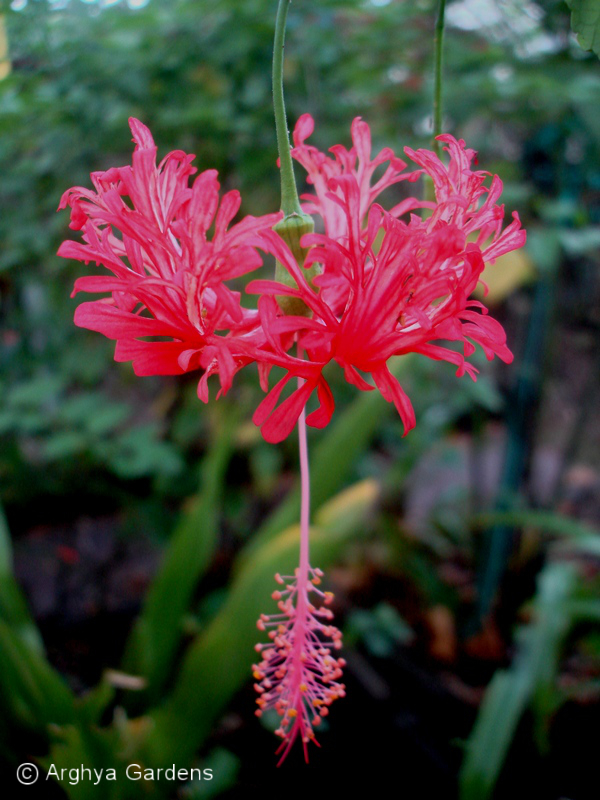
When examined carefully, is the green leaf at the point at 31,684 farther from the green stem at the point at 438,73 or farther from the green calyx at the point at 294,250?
the green stem at the point at 438,73

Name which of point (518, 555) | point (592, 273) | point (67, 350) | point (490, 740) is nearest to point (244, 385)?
point (67, 350)

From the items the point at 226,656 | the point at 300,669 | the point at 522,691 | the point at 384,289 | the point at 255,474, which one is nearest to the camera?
the point at 384,289

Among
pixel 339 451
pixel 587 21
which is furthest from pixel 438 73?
pixel 339 451

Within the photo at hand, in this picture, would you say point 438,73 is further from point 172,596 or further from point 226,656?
point 172,596

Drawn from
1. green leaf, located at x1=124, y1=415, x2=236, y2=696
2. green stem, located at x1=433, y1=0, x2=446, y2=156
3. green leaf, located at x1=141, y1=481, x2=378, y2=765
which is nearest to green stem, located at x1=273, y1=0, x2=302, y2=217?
green stem, located at x1=433, y1=0, x2=446, y2=156

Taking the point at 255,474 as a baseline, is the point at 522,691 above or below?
below

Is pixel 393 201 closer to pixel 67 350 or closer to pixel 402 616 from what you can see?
pixel 67 350
